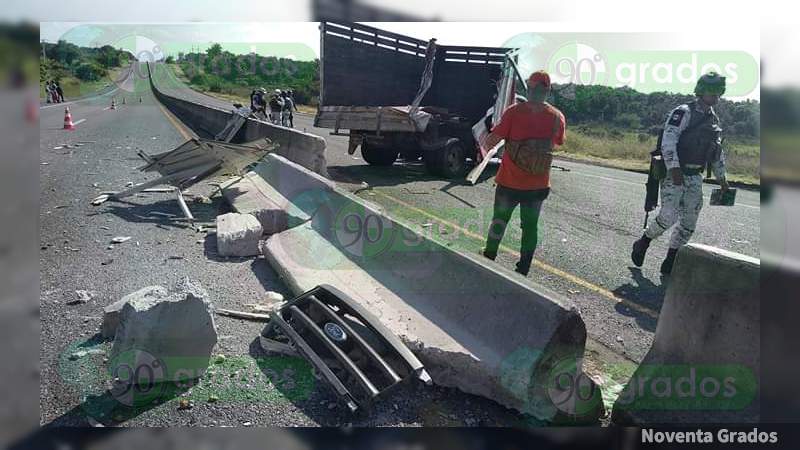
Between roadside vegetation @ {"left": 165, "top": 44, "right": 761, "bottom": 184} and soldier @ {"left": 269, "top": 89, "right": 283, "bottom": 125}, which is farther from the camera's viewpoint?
soldier @ {"left": 269, "top": 89, "right": 283, "bottom": 125}

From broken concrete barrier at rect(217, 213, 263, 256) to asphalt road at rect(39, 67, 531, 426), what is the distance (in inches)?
4.8

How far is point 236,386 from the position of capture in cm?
295

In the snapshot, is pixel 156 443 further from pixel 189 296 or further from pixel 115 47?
pixel 115 47

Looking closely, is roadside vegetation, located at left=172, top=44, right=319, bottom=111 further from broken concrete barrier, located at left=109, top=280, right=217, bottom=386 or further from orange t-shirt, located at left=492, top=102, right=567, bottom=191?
broken concrete barrier, located at left=109, top=280, right=217, bottom=386

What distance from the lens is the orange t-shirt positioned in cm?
438

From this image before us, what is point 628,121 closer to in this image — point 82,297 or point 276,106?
point 276,106

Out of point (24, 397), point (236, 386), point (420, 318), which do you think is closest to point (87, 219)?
point (24, 397)

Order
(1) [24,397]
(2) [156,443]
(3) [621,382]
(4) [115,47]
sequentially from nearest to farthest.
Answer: (2) [156,443]
(1) [24,397]
(3) [621,382]
(4) [115,47]

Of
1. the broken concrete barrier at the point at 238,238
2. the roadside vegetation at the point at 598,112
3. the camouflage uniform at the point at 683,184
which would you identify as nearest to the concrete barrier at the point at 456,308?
the broken concrete barrier at the point at 238,238

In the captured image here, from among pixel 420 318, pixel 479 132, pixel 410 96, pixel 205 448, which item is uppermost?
pixel 410 96

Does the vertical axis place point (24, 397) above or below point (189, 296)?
below

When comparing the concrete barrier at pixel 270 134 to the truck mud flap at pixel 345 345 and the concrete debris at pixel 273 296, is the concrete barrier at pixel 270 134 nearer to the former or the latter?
the concrete debris at pixel 273 296

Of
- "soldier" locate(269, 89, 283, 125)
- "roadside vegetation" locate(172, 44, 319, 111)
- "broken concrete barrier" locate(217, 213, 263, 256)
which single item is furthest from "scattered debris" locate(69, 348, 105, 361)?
"soldier" locate(269, 89, 283, 125)

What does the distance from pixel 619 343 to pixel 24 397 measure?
378 cm
